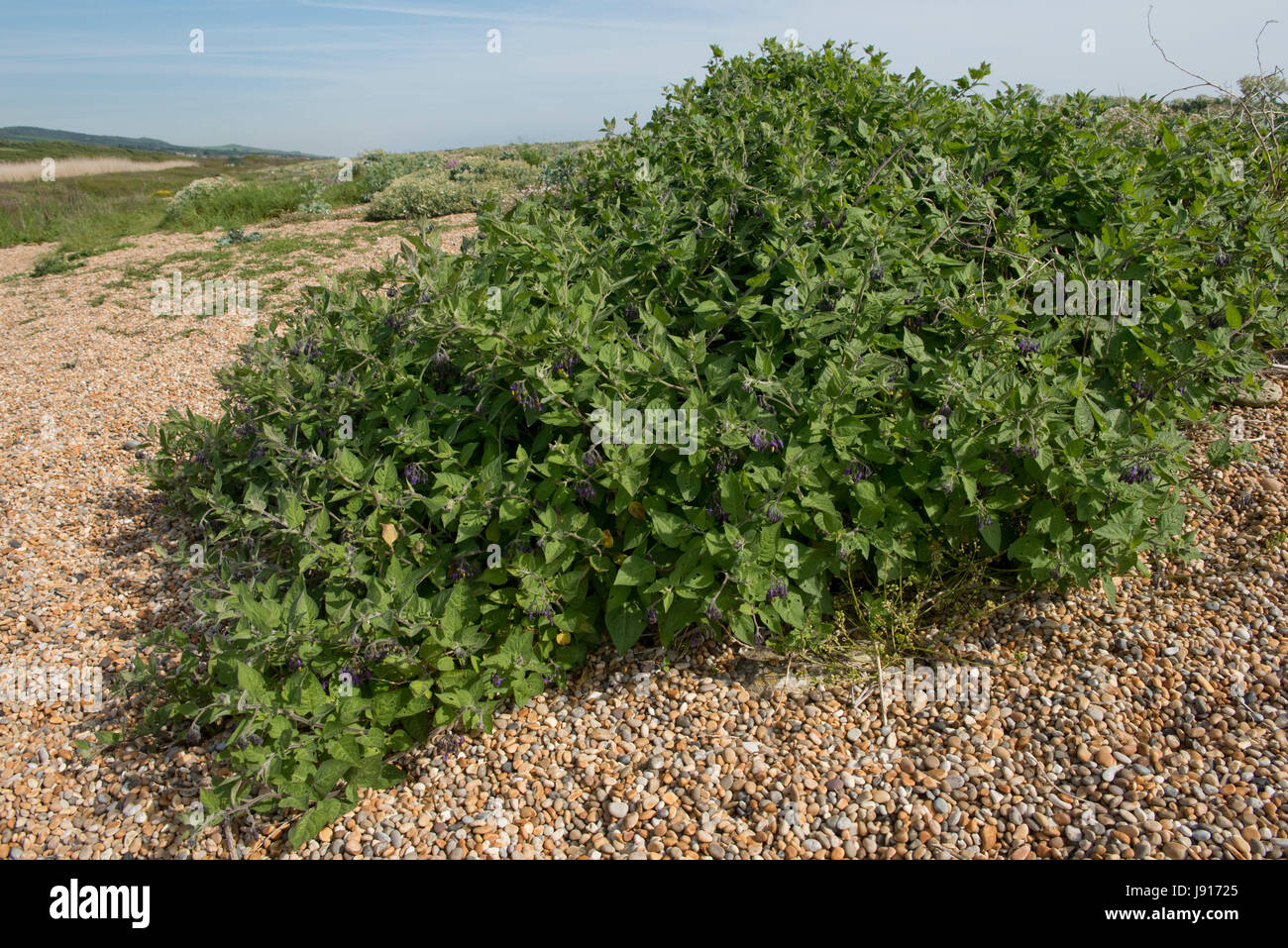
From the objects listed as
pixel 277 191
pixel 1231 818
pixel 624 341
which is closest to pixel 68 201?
pixel 277 191

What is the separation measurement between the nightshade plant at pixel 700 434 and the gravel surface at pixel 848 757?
200 mm

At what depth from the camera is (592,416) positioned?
285cm

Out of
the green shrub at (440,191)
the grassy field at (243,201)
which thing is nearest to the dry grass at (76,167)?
the grassy field at (243,201)

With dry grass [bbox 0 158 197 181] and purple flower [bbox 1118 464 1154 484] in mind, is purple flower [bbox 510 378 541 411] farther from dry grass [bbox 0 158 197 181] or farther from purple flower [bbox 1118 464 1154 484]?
dry grass [bbox 0 158 197 181]

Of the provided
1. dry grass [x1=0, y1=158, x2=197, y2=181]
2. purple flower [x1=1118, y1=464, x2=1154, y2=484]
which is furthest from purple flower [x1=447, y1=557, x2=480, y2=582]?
dry grass [x1=0, y1=158, x2=197, y2=181]

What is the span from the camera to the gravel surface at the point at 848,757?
248 cm

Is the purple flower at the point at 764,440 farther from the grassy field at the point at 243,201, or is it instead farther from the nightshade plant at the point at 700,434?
the grassy field at the point at 243,201

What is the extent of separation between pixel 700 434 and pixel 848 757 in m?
1.22

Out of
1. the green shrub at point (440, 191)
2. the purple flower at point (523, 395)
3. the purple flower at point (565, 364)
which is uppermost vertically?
the green shrub at point (440, 191)

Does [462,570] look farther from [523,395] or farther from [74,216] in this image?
[74,216]

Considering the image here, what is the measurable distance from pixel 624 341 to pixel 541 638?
1.24 meters

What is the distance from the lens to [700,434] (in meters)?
2.89

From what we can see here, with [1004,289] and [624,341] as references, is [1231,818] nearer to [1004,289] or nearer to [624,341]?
[1004,289]

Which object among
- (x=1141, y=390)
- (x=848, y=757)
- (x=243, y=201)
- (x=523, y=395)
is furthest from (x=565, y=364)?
(x=243, y=201)
